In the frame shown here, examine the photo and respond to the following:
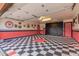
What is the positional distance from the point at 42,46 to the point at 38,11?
2.17ft

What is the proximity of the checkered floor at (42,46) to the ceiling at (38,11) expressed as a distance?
41cm

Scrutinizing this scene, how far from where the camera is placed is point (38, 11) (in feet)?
6.31

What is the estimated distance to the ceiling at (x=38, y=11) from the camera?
184 cm

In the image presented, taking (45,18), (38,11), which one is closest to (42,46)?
(45,18)

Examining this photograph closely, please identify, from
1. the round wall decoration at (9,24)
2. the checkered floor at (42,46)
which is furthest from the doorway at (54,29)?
the round wall decoration at (9,24)

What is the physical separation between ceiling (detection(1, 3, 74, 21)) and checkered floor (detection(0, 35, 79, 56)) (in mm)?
414


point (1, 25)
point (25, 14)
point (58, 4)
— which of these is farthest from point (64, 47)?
point (1, 25)

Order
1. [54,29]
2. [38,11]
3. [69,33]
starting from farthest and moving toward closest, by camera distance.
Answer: [69,33] < [54,29] < [38,11]

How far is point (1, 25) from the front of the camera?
192cm

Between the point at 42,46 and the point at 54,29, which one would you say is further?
the point at 54,29

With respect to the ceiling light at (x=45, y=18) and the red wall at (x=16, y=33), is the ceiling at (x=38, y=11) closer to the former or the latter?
the ceiling light at (x=45, y=18)

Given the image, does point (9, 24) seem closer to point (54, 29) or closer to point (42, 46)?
point (42, 46)

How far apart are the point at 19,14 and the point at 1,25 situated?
1.29 feet

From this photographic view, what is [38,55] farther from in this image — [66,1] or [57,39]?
[66,1]
